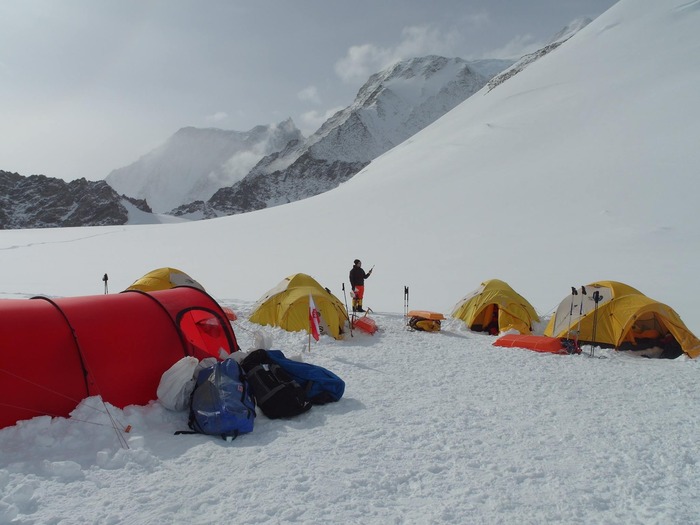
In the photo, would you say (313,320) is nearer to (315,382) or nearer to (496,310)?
(315,382)

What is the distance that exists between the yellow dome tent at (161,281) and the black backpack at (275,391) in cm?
650

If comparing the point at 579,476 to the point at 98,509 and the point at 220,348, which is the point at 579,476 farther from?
the point at 220,348

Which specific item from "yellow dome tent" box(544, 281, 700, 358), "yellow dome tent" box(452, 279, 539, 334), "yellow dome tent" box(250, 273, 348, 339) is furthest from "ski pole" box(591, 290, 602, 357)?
"yellow dome tent" box(250, 273, 348, 339)

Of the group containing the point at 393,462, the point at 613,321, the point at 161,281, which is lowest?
the point at 393,462

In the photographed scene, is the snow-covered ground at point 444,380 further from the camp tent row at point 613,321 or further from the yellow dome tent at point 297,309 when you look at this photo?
the camp tent row at point 613,321

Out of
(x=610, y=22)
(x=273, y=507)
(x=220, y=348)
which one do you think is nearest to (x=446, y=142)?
(x=610, y=22)

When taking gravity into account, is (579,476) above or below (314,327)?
below

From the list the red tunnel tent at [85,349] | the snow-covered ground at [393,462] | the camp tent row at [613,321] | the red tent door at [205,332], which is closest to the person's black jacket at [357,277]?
the camp tent row at [613,321]

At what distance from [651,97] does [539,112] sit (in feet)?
29.2

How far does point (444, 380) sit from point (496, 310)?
18.1 feet

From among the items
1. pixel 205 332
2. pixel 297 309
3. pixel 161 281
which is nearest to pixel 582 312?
pixel 297 309

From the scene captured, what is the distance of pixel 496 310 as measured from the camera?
1252 cm

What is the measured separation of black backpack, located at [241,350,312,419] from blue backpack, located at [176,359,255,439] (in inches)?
7.4

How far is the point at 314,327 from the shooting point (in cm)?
998
